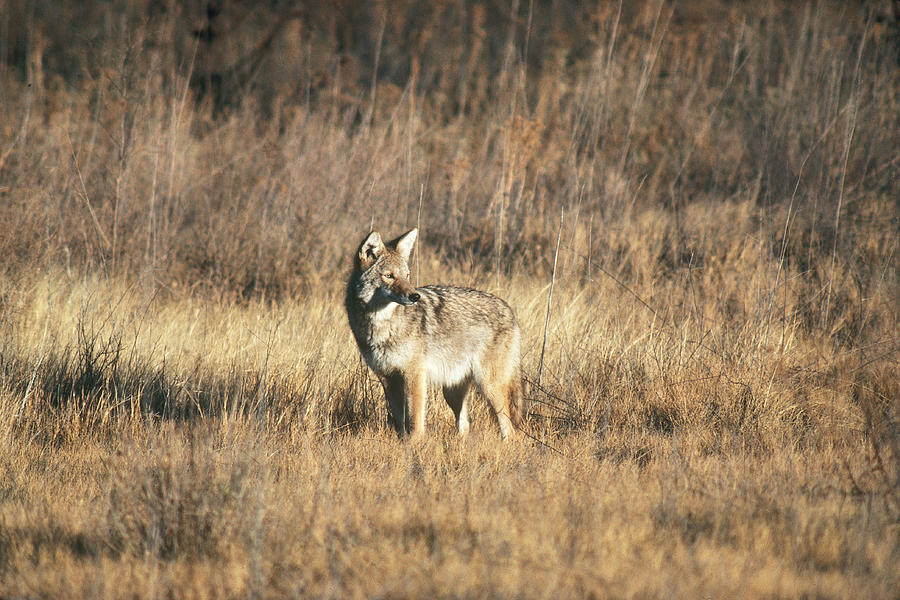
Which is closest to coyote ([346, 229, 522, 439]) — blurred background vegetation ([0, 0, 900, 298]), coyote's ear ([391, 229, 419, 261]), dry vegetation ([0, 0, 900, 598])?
coyote's ear ([391, 229, 419, 261])

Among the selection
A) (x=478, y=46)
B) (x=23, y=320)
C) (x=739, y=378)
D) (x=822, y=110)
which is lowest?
(x=23, y=320)

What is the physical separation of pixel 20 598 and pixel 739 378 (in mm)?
4796

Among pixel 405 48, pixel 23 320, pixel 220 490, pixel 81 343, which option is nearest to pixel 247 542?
pixel 220 490

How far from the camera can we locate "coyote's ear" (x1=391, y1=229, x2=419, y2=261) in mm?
5930

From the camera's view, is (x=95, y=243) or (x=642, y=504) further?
(x=95, y=243)

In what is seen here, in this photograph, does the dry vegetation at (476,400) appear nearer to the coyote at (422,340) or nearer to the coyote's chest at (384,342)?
the coyote at (422,340)

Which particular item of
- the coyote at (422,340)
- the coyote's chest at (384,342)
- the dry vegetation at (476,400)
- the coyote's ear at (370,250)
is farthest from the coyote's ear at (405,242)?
the dry vegetation at (476,400)

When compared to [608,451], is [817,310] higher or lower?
higher

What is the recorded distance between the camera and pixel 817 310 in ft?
23.8

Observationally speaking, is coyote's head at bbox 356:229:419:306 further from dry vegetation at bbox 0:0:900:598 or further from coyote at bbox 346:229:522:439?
dry vegetation at bbox 0:0:900:598

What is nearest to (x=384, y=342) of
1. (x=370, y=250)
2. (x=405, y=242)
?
(x=370, y=250)

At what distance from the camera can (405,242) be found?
19.6 feet

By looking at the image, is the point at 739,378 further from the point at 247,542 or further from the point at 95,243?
the point at 95,243

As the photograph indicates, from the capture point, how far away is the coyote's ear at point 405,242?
233 inches
